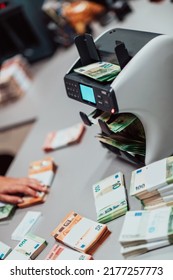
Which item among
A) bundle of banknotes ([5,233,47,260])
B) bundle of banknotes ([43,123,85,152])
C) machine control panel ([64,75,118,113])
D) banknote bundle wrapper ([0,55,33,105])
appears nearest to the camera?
machine control panel ([64,75,118,113])

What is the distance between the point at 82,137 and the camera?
1.80 meters

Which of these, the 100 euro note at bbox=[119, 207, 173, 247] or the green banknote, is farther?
the green banknote

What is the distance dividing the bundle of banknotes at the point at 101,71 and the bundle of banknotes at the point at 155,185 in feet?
1.03

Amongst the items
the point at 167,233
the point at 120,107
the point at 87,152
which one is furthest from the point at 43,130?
the point at 167,233

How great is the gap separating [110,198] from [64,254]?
0.80ft

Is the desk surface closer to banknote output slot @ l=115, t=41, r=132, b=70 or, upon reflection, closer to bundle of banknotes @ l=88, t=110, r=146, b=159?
bundle of banknotes @ l=88, t=110, r=146, b=159

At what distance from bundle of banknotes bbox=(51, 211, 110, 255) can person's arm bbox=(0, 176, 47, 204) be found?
0.87 feet

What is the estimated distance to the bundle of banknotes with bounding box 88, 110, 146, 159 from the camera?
Answer: 1.32m

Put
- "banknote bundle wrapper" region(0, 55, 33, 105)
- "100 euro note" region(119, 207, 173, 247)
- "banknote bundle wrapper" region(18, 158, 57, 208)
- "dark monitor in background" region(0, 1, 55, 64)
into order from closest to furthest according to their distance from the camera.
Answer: "100 euro note" region(119, 207, 173, 247) < "banknote bundle wrapper" region(18, 158, 57, 208) < "banknote bundle wrapper" region(0, 55, 33, 105) < "dark monitor in background" region(0, 1, 55, 64)

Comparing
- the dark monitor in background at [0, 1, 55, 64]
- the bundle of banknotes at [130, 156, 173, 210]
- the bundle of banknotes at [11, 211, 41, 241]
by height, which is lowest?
the bundle of banknotes at [11, 211, 41, 241]

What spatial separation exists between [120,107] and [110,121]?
0.14 meters

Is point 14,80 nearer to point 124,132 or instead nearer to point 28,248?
point 124,132

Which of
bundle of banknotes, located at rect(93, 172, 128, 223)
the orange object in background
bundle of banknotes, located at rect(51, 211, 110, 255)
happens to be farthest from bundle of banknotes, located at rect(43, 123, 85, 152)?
the orange object in background
